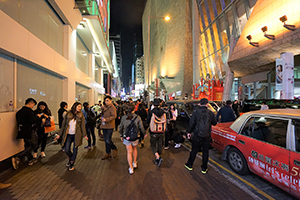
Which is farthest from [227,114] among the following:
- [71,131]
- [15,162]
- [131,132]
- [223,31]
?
[223,31]

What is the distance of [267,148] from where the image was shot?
290 centimetres

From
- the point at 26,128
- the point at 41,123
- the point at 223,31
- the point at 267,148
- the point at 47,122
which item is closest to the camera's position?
the point at 267,148

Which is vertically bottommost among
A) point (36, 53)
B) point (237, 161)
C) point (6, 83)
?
point (237, 161)

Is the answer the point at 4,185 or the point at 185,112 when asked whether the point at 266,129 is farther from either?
the point at 4,185

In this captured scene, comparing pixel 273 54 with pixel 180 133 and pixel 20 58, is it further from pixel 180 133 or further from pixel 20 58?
pixel 20 58

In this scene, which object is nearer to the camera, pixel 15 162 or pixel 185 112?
pixel 15 162

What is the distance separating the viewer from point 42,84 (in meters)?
6.58

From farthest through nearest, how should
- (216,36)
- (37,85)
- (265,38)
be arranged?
(216,36), (265,38), (37,85)

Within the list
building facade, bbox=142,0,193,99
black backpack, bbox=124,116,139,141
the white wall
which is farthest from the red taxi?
building facade, bbox=142,0,193,99

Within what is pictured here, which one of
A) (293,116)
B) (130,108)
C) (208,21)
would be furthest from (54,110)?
(208,21)

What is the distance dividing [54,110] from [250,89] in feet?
108

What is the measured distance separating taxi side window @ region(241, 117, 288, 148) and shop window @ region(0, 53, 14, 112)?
21.5ft

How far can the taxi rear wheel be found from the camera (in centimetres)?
346

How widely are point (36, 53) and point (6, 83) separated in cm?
174
